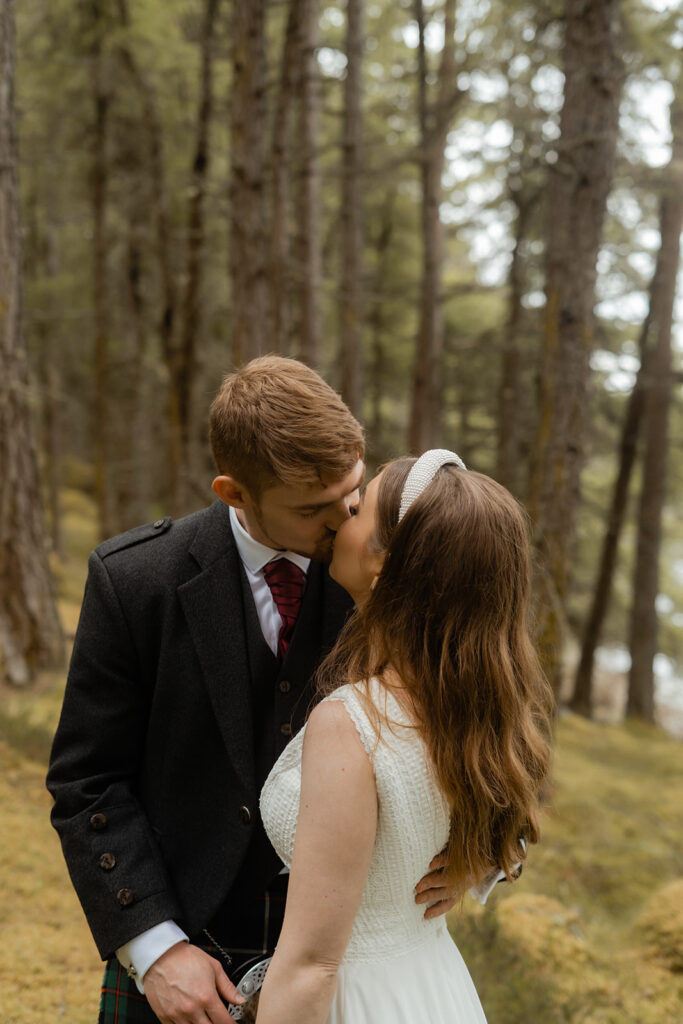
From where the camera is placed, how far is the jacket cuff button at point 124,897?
6.57 ft

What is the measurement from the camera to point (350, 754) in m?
1.62

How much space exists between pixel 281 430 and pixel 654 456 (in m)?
12.0

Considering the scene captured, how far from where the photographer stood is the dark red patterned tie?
223 centimetres

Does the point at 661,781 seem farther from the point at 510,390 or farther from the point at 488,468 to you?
the point at 488,468

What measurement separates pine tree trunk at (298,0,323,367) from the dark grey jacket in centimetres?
634

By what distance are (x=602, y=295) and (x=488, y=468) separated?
3980mm

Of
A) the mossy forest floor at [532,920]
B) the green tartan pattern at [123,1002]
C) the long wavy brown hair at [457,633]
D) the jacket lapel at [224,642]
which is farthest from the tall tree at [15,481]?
the long wavy brown hair at [457,633]

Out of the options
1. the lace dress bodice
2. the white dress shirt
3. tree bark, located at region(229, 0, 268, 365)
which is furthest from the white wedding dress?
tree bark, located at region(229, 0, 268, 365)

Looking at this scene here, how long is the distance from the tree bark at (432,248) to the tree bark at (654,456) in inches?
133

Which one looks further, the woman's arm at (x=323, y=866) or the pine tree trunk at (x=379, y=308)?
the pine tree trunk at (x=379, y=308)

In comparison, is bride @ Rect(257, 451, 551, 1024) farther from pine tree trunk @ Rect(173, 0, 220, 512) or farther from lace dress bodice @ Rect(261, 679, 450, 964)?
pine tree trunk @ Rect(173, 0, 220, 512)

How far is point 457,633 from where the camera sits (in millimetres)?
1802

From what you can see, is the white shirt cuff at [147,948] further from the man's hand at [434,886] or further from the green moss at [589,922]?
the green moss at [589,922]

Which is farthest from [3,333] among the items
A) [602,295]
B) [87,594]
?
[602,295]
